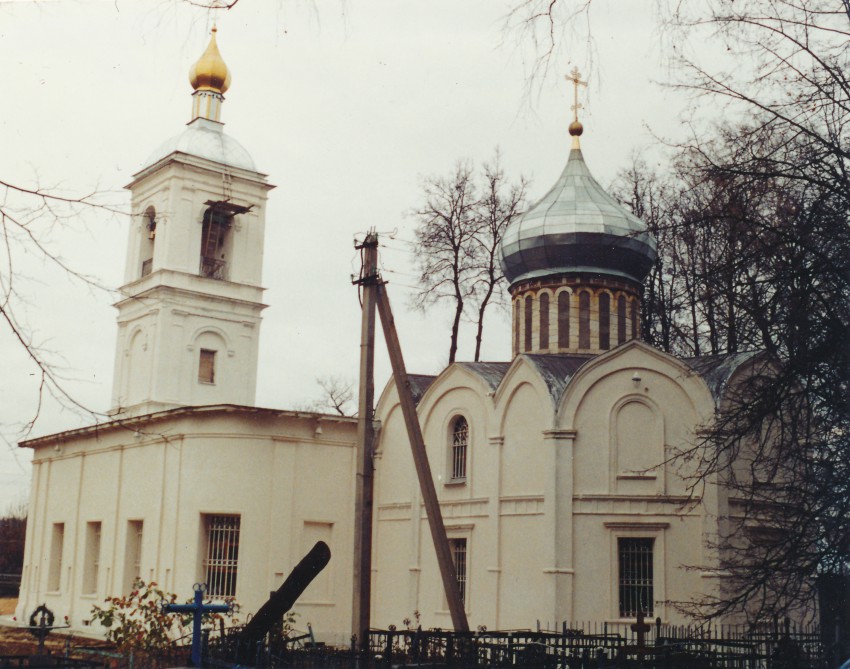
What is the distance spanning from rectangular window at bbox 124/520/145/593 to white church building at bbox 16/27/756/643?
2.4 inches

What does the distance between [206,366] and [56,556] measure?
293 inches

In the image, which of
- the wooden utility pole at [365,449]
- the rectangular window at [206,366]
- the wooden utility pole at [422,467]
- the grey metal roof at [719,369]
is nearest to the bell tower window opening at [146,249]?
the rectangular window at [206,366]

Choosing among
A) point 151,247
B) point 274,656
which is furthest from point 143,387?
point 274,656

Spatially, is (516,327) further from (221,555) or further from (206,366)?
(206,366)

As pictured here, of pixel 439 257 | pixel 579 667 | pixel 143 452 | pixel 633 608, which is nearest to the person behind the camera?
pixel 579 667

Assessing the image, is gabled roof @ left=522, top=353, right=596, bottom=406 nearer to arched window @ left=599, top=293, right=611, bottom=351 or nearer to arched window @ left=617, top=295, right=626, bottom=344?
arched window @ left=599, top=293, right=611, bottom=351

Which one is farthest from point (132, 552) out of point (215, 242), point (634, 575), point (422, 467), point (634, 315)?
point (634, 315)

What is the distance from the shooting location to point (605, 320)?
26406 mm

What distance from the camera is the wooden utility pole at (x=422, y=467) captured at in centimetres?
1908

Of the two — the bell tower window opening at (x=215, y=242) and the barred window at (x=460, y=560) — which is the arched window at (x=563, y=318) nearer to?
the barred window at (x=460, y=560)

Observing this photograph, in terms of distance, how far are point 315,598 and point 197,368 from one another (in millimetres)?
10978

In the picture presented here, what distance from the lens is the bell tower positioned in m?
33.9

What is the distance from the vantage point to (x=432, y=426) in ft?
85.6

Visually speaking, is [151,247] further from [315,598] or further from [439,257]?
[315,598]
